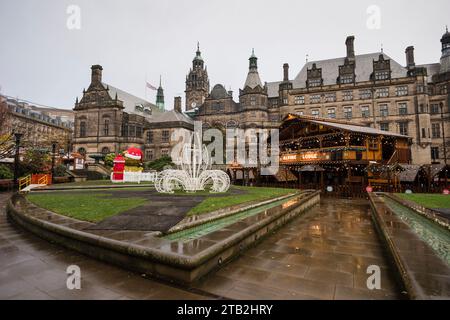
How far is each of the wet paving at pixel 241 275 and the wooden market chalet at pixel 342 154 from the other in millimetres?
16586

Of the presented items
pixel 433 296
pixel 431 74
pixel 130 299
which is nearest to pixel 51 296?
pixel 130 299

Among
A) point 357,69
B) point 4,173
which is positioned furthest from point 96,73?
point 357,69

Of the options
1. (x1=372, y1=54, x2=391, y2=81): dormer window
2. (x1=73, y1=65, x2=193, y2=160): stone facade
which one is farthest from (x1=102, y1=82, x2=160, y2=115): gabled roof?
(x1=372, y1=54, x2=391, y2=81): dormer window

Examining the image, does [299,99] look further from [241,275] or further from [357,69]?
[241,275]

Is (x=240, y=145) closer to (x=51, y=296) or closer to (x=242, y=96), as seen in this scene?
(x=242, y=96)

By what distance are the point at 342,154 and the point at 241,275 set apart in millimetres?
20706

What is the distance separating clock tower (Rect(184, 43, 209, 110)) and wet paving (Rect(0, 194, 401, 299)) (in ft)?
227

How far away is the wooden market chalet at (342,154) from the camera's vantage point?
68.6 feet

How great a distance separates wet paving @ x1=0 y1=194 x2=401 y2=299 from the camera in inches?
115

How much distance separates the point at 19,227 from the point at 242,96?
43.2 m

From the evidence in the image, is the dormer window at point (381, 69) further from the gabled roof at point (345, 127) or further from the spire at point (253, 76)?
the spire at point (253, 76)

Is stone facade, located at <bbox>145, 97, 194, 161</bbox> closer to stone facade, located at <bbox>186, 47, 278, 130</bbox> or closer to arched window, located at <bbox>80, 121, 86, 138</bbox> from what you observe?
stone facade, located at <bbox>186, 47, 278, 130</bbox>

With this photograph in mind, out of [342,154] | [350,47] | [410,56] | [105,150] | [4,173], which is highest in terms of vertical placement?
[350,47]

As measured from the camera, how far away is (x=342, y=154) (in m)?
21.1
